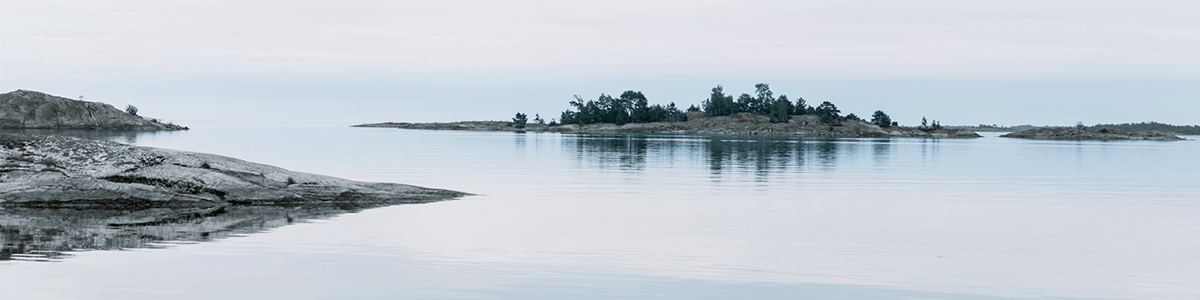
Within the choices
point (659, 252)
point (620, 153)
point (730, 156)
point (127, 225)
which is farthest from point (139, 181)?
point (620, 153)

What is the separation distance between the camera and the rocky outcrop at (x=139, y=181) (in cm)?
2575

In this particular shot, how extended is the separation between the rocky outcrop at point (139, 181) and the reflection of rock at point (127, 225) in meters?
0.94

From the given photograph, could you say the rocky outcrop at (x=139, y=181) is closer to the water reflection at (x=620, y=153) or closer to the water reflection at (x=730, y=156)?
the water reflection at (x=730, y=156)

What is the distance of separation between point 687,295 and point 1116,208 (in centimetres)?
2303

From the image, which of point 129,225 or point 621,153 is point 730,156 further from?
point 129,225

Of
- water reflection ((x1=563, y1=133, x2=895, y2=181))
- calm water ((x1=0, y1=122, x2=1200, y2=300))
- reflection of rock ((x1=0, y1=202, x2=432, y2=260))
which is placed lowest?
calm water ((x1=0, y1=122, x2=1200, y2=300))

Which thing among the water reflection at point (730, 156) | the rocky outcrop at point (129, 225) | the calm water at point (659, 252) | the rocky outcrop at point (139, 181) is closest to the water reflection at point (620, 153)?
the water reflection at point (730, 156)

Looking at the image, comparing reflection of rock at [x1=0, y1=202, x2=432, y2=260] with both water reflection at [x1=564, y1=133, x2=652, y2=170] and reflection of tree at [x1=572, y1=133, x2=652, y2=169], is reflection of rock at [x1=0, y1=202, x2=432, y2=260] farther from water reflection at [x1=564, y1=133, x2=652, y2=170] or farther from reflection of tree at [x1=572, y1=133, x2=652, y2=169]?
reflection of tree at [x1=572, y1=133, x2=652, y2=169]

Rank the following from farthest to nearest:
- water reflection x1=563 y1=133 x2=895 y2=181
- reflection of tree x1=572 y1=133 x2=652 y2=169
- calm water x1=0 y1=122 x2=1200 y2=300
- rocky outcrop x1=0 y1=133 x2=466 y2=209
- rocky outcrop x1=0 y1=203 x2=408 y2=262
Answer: reflection of tree x1=572 y1=133 x2=652 y2=169, water reflection x1=563 y1=133 x2=895 y2=181, rocky outcrop x1=0 y1=133 x2=466 y2=209, rocky outcrop x1=0 y1=203 x2=408 y2=262, calm water x1=0 y1=122 x2=1200 y2=300

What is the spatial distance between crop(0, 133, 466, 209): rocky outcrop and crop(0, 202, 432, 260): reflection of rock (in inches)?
37.2

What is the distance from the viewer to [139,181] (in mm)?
26766

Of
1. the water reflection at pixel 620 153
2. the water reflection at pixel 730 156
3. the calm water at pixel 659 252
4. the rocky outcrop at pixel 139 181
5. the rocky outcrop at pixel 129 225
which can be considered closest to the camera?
the calm water at pixel 659 252

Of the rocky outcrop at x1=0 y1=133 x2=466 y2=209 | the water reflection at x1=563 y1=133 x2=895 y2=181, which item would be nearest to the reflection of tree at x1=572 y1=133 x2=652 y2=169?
the water reflection at x1=563 y1=133 x2=895 y2=181

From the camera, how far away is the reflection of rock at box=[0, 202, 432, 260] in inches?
711
